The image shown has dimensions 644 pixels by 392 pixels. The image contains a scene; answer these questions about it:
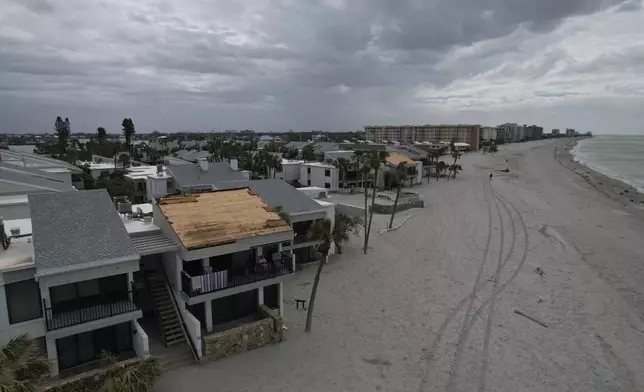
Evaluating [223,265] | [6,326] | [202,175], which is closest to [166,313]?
[223,265]

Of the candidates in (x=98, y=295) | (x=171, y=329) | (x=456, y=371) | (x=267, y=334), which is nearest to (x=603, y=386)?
(x=456, y=371)

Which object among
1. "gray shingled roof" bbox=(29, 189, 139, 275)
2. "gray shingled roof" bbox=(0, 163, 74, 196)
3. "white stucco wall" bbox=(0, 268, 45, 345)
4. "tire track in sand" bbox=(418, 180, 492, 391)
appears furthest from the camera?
"gray shingled roof" bbox=(0, 163, 74, 196)

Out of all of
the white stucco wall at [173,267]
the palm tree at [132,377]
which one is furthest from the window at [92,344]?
the white stucco wall at [173,267]

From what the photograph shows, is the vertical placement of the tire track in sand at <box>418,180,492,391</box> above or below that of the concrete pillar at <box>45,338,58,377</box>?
below

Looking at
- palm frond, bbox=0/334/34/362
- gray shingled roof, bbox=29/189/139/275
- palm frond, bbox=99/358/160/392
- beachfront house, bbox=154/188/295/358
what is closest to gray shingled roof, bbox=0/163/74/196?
gray shingled roof, bbox=29/189/139/275

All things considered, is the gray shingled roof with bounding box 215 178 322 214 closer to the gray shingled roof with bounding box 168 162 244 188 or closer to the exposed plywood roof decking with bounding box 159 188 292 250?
the exposed plywood roof decking with bounding box 159 188 292 250

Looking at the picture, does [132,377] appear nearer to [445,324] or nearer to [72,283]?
[72,283]
